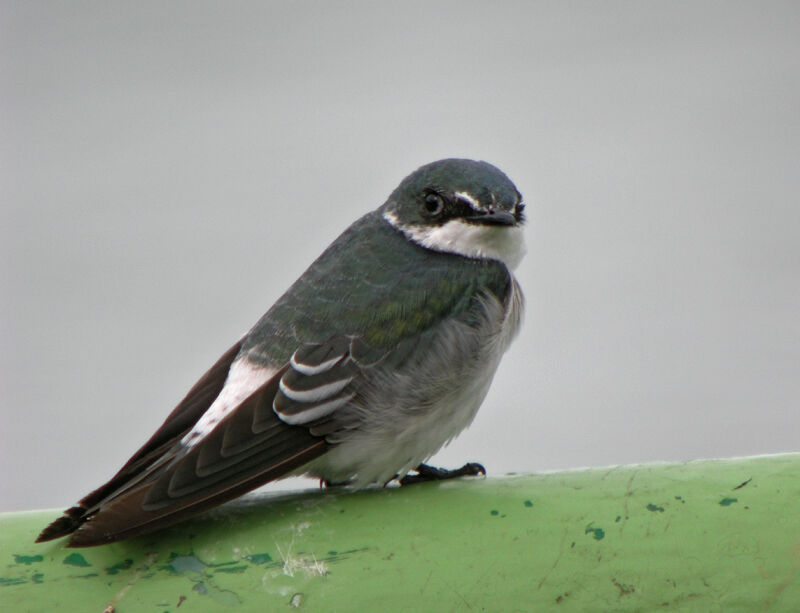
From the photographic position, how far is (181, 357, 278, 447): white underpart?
1.95m

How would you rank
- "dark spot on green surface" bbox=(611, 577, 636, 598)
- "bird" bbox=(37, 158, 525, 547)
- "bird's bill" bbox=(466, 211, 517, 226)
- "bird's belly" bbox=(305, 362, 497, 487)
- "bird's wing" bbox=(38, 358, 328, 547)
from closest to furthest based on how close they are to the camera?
"dark spot on green surface" bbox=(611, 577, 636, 598)
"bird's wing" bbox=(38, 358, 328, 547)
"bird" bbox=(37, 158, 525, 547)
"bird's belly" bbox=(305, 362, 497, 487)
"bird's bill" bbox=(466, 211, 517, 226)

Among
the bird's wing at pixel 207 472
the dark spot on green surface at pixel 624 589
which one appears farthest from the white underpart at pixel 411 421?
the dark spot on green surface at pixel 624 589

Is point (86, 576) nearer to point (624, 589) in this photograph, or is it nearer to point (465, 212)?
point (624, 589)

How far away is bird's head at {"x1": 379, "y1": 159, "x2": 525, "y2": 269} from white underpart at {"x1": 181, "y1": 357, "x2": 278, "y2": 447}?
1.73ft

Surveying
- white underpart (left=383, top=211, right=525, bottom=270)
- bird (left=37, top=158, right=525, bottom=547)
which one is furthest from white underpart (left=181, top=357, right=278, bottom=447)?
white underpart (left=383, top=211, right=525, bottom=270)

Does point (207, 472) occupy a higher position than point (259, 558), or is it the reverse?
point (207, 472)

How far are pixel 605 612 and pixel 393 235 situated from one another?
1288 millimetres

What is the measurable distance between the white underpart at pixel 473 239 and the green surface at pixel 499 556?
88 cm

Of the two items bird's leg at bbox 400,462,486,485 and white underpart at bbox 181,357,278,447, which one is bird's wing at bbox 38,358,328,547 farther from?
bird's leg at bbox 400,462,486,485

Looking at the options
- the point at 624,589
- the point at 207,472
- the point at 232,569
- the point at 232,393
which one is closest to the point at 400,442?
the point at 232,393

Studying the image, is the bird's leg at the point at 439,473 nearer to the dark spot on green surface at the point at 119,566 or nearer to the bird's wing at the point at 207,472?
the bird's wing at the point at 207,472

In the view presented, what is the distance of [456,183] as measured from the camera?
2.38m

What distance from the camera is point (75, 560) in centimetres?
146

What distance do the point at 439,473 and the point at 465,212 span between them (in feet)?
1.94
